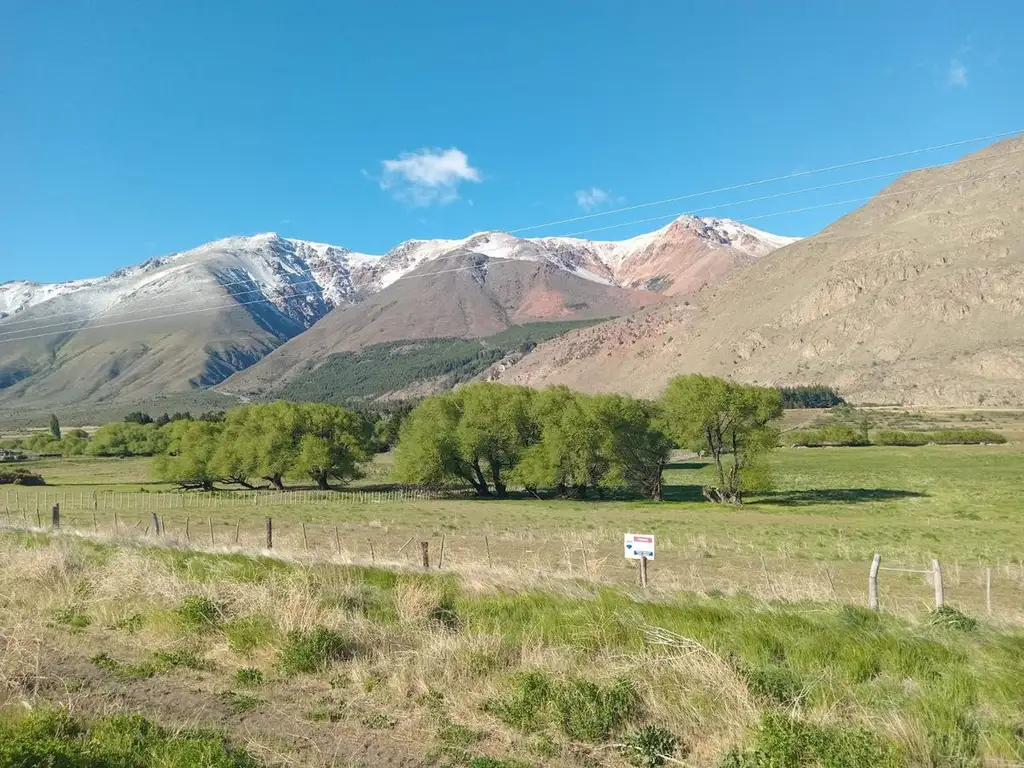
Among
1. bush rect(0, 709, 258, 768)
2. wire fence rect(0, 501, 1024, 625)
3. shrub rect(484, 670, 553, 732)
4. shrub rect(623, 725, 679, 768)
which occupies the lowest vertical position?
wire fence rect(0, 501, 1024, 625)

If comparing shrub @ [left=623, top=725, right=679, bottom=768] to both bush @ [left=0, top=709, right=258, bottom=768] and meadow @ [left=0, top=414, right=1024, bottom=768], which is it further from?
bush @ [left=0, top=709, right=258, bottom=768]

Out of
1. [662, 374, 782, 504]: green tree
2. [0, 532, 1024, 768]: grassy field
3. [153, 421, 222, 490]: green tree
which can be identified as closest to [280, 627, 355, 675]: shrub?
[0, 532, 1024, 768]: grassy field

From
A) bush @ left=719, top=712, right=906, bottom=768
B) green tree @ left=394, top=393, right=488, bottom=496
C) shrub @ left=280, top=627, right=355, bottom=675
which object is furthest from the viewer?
green tree @ left=394, top=393, right=488, bottom=496

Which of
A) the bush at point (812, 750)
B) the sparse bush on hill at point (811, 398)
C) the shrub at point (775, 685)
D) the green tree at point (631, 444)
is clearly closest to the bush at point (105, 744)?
the bush at point (812, 750)

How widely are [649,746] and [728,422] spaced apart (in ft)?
170

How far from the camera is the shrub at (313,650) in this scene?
878 cm

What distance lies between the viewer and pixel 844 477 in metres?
72.2

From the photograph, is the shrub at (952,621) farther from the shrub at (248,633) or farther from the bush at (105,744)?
the shrub at (248,633)

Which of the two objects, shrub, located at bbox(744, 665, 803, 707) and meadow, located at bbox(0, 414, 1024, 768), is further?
shrub, located at bbox(744, 665, 803, 707)

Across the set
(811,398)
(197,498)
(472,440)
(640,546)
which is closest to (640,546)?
(640,546)

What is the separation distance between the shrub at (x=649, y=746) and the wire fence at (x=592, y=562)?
619 centimetres

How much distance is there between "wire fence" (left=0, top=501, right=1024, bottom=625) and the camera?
49.0 ft

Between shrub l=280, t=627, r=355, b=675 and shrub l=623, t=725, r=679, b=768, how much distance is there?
427 cm

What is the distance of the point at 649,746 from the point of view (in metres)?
6.43
